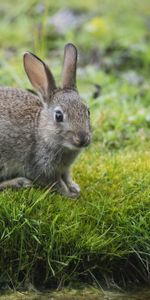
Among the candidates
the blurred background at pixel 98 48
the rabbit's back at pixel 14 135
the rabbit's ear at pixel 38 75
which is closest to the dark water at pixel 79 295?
the rabbit's back at pixel 14 135

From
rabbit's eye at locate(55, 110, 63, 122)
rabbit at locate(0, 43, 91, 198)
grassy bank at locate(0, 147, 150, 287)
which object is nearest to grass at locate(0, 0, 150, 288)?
grassy bank at locate(0, 147, 150, 287)

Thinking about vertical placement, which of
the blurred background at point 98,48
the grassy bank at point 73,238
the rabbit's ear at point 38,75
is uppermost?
the blurred background at point 98,48

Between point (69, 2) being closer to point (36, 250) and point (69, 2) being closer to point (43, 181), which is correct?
point (43, 181)

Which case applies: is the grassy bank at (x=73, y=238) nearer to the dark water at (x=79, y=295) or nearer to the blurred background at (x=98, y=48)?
the dark water at (x=79, y=295)

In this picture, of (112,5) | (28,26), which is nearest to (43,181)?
(28,26)

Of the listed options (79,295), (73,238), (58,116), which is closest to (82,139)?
(58,116)

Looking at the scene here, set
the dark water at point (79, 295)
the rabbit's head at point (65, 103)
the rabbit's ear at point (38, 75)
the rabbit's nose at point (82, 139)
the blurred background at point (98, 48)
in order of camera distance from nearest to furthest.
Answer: the dark water at point (79, 295), the rabbit's nose at point (82, 139), the rabbit's head at point (65, 103), the rabbit's ear at point (38, 75), the blurred background at point (98, 48)

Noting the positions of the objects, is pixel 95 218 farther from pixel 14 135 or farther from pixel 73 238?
pixel 14 135

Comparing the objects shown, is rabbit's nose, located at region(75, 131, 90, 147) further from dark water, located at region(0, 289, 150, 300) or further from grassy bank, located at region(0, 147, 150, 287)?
dark water, located at region(0, 289, 150, 300)

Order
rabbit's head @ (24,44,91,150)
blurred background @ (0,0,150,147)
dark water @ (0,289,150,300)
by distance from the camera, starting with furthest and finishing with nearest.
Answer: blurred background @ (0,0,150,147), rabbit's head @ (24,44,91,150), dark water @ (0,289,150,300)
